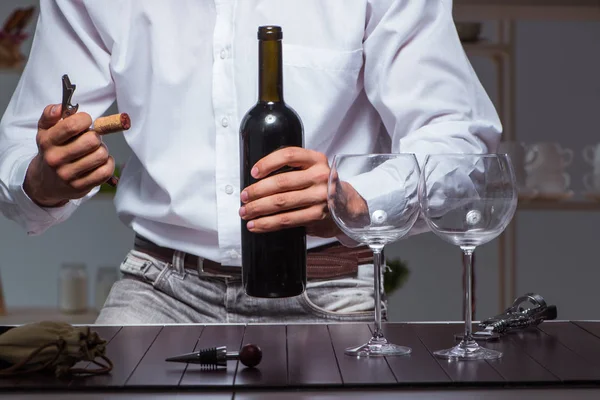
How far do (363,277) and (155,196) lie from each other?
0.37 m

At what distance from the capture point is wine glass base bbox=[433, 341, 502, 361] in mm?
959

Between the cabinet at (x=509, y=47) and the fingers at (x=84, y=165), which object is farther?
the cabinet at (x=509, y=47)

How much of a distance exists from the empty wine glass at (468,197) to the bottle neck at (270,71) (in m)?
0.22

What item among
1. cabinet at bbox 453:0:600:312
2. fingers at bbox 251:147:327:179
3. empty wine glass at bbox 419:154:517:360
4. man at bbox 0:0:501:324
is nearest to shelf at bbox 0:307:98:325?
cabinet at bbox 453:0:600:312

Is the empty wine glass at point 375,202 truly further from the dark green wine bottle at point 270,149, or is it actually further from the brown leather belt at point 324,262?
the brown leather belt at point 324,262

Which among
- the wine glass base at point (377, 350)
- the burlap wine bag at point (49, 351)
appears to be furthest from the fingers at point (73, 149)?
the wine glass base at point (377, 350)

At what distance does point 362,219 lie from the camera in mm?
984

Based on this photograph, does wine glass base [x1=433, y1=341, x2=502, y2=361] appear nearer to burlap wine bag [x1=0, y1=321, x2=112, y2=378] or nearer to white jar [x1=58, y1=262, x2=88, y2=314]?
burlap wine bag [x1=0, y1=321, x2=112, y2=378]

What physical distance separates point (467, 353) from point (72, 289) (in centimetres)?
217

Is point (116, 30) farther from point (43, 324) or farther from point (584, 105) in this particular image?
point (584, 105)

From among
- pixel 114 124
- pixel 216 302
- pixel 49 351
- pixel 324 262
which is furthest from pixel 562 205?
pixel 49 351

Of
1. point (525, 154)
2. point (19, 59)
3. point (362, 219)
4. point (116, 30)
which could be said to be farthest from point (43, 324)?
point (19, 59)

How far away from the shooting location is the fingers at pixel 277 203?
1051mm

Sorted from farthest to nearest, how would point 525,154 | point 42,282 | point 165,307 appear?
point 42,282, point 525,154, point 165,307
